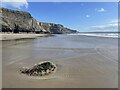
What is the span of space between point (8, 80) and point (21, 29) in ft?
193

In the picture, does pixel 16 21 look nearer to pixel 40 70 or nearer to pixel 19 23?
pixel 19 23

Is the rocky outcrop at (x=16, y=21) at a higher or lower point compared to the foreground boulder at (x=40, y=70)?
higher

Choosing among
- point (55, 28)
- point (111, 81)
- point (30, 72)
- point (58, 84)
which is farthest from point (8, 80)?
point (55, 28)

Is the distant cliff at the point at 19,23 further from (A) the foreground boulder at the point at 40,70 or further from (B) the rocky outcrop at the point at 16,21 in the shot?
(A) the foreground boulder at the point at 40,70

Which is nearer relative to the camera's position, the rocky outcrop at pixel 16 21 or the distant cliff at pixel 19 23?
the distant cliff at pixel 19 23

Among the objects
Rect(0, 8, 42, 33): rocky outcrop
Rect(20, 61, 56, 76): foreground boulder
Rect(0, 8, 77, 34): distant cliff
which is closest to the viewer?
Rect(20, 61, 56, 76): foreground boulder

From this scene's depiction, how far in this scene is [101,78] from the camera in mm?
5195

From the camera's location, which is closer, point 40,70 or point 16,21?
point 40,70

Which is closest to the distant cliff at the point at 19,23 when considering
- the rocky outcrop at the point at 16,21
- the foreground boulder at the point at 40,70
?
the rocky outcrop at the point at 16,21

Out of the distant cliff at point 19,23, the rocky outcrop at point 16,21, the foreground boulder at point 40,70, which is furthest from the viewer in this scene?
the rocky outcrop at point 16,21

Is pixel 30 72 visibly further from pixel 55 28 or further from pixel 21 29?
pixel 55 28

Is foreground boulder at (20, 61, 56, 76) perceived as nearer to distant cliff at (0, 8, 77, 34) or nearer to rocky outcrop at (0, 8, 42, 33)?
distant cliff at (0, 8, 77, 34)

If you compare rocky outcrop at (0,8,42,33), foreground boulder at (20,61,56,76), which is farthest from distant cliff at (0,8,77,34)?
foreground boulder at (20,61,56,76)

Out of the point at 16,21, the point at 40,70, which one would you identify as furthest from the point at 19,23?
the point at 40,70
